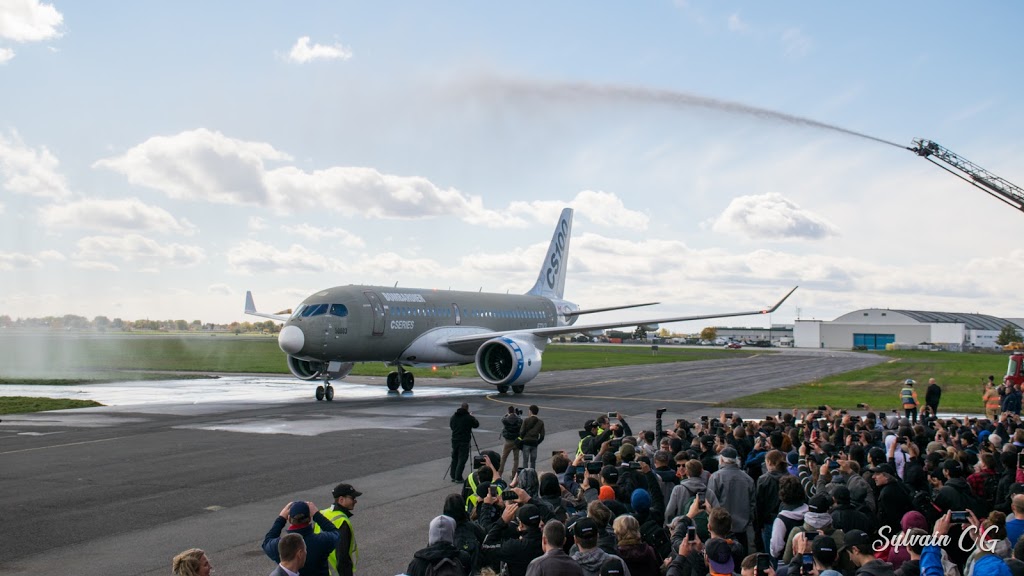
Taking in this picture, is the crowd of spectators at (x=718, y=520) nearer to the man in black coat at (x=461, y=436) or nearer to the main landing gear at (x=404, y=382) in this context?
the man in black coat at (x=461, y=436)

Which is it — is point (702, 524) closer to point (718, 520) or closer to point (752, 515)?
point (718, 520)

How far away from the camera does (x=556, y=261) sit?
48281mm

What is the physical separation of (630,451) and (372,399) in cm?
2320

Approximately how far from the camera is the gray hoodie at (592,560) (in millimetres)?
6117

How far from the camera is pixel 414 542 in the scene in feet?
35.0

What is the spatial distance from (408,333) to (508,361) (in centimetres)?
442

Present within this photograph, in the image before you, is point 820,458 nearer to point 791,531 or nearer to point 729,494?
point 729,494

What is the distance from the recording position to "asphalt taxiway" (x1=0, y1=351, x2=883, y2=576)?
10508mm

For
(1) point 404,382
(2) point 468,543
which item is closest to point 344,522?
(2) point 468,543

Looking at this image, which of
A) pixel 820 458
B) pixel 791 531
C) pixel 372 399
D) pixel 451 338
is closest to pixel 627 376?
pixel 451 338

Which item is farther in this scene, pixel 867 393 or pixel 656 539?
pixel 867 393

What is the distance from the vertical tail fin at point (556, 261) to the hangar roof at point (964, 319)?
440 feet

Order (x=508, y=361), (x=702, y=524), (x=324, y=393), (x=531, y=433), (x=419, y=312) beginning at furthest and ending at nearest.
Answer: (x=419, y=312) < (x=508, y=361) < (x=324, y=393) < (x=531, y=433) < (x=702, y=524)

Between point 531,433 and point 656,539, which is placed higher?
point 531,433
